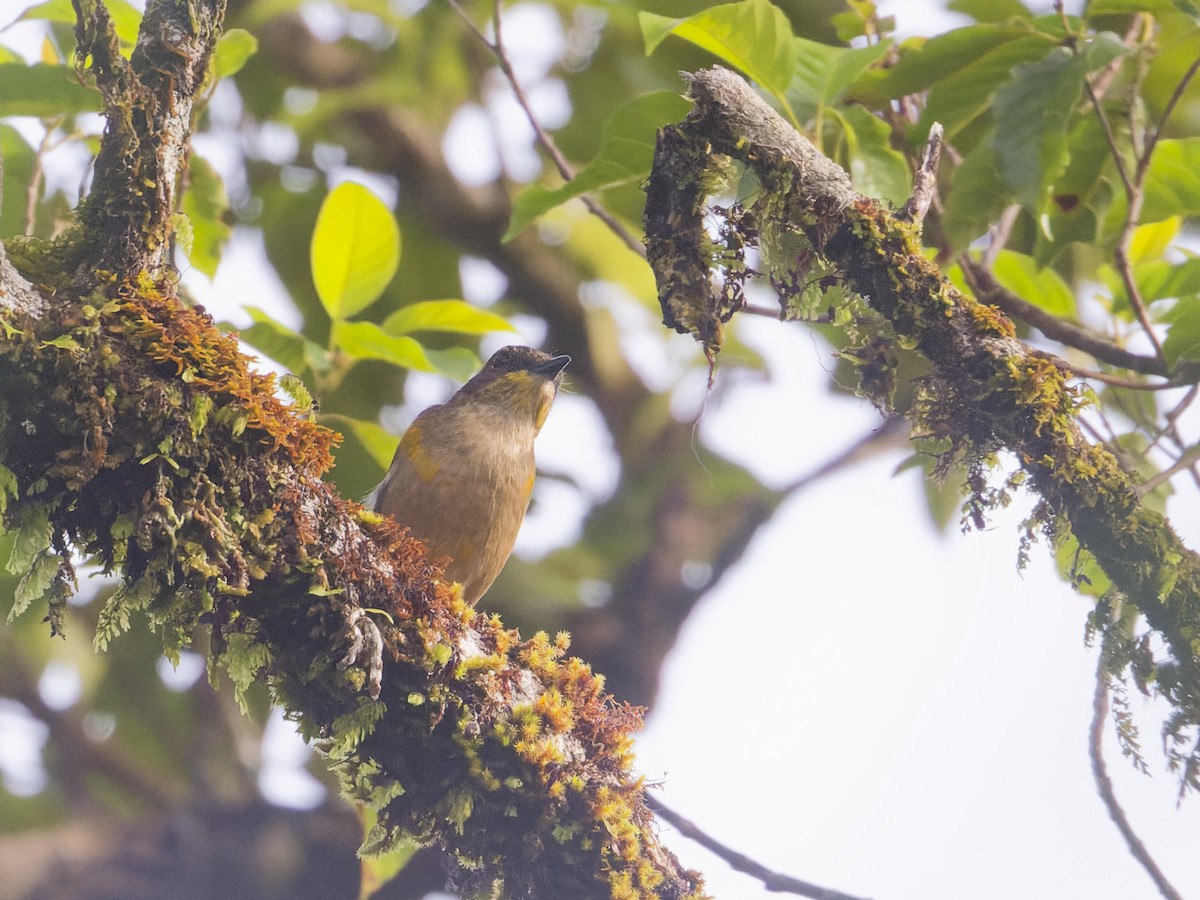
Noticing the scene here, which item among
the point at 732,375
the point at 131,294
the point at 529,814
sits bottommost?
the point at 529,814

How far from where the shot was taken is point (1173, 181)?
101 inches

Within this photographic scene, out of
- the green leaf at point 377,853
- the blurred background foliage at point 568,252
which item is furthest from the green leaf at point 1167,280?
the green leaf at point 377,853

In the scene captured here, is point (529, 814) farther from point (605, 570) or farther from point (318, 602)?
point (605, 570)

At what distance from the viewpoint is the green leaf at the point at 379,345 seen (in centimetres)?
288

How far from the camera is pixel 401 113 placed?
17.9ft

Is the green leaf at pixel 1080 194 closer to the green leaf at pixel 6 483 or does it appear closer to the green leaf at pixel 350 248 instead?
the green leaf at pixel 350 248

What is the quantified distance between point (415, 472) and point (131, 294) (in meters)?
2.02

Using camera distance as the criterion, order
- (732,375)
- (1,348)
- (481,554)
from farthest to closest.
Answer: (732,375) < (481,554) < (1,348)

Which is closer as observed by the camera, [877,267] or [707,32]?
[877,267]

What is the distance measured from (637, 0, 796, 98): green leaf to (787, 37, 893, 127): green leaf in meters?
0.06

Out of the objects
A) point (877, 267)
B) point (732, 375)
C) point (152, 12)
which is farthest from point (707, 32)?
point (732, 375)

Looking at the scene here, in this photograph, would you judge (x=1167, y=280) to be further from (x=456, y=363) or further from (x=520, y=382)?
(x=520, y=382)

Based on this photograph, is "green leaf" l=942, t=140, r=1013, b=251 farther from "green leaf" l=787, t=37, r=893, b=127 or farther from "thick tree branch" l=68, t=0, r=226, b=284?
"thick tree branch" l=68, t=0, r=226, b=284

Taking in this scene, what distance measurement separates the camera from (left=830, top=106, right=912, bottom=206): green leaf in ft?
8.20
